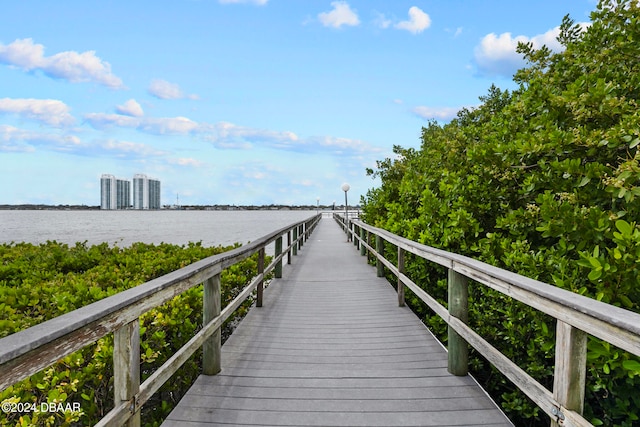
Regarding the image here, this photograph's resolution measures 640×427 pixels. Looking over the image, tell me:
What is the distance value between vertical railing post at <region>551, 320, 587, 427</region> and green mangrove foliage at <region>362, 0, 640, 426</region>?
24cm

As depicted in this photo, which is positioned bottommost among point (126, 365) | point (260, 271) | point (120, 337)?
point (260, 271)

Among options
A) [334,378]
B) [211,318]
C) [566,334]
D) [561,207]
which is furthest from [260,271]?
[566,334]

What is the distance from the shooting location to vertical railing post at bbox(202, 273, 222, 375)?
3.07 m

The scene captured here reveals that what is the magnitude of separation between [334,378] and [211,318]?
1.09 metres

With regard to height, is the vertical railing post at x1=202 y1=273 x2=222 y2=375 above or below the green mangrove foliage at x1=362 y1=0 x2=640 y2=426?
below

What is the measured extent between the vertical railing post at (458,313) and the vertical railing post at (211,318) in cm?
183

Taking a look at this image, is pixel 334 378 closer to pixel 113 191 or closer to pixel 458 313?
pixel 458 313

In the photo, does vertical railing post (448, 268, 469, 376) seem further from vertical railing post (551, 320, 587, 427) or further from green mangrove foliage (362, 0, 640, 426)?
vertical railing post (551, 320, 587, 427)

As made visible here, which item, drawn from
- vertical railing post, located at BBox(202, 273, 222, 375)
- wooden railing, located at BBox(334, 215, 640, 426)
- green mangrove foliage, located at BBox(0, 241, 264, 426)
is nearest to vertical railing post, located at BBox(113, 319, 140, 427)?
green mangrove foliage, located at BBox(0, 241, 264, 426)

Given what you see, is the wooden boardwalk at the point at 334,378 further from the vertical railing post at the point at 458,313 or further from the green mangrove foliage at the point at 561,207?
the green mangrove foliage at the point at 561,207

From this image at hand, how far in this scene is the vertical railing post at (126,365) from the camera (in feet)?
5.97

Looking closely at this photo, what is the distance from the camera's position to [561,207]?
2.96 metres

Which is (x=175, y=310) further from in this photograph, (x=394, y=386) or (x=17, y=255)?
(x=17, y=255)

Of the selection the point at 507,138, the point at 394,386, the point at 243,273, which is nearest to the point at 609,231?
the point at 394,386
